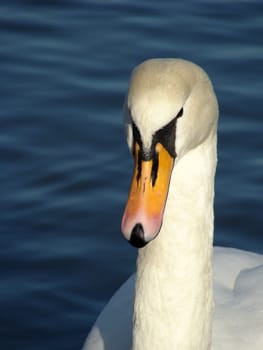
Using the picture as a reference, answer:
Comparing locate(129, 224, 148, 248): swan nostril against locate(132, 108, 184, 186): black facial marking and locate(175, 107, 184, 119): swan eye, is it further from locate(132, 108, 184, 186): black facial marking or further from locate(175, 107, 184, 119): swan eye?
locate(175, 107, 184, 119): swan eye

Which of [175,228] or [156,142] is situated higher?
[156,142]

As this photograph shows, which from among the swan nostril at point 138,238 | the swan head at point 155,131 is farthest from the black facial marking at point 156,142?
the swan nostril at point 138,238

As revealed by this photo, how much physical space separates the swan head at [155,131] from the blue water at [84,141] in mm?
2321

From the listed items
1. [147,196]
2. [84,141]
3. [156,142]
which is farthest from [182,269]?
[84,141]

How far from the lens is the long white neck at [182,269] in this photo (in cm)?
439

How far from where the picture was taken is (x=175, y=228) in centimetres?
449

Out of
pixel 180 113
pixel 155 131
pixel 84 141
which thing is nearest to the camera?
pixel 155 131

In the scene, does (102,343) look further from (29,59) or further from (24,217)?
(29,59)

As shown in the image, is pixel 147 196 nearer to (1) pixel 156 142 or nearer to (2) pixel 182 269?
(1) pixel 156 142

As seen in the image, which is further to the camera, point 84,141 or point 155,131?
point 84,141

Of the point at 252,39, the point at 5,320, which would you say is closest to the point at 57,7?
the point at 252,39

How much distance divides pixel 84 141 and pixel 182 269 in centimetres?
331

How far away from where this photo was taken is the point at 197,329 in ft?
15.6

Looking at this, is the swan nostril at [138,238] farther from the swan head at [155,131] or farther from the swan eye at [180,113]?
the swan eye at [180,113]
